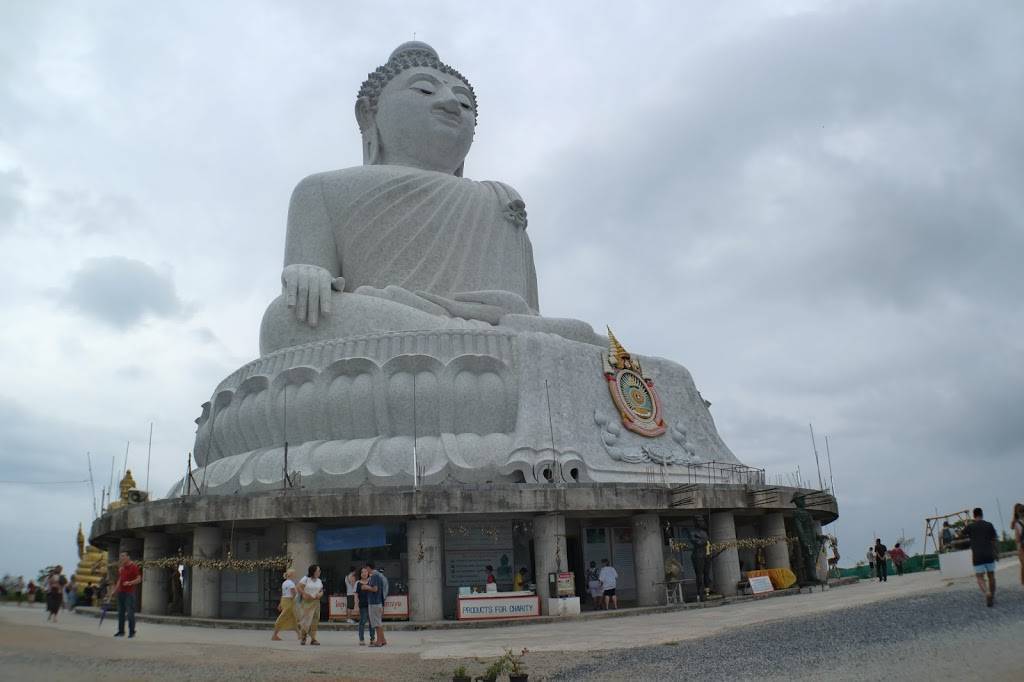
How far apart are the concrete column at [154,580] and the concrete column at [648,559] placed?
380 inches

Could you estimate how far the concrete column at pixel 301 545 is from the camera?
15203 mm

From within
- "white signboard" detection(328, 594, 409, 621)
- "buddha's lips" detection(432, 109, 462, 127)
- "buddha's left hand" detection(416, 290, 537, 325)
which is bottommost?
"white signboard" detection(328, 594, 409, 621)

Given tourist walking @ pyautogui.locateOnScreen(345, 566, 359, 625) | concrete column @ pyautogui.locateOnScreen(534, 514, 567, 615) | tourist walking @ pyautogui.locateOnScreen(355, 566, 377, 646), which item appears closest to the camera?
tourist walking @ pyautogui.locateOnScreen(355, 566, 377, 646)

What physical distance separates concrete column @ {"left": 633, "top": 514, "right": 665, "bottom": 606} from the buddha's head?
13.2 m

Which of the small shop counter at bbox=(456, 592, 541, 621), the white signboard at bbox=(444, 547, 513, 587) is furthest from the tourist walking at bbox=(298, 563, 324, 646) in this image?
the white signboard at bbox=(444, 547, 513, 587)

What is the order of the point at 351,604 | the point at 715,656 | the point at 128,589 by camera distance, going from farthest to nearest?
the point at 351,604, the point at 128,589, the point at 715,656

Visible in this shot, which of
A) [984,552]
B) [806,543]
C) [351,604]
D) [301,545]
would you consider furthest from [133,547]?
[984,552]

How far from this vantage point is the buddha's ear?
25484mm

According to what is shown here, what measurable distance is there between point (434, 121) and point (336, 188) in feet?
12.3

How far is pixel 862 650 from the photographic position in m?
7.27

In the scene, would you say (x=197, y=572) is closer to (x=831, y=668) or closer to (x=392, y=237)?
(x=392, y=237)

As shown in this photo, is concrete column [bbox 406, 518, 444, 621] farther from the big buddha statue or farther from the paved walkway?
the big buddha statue

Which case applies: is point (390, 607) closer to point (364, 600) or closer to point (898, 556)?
point (364, 600)

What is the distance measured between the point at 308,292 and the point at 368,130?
772 cm
